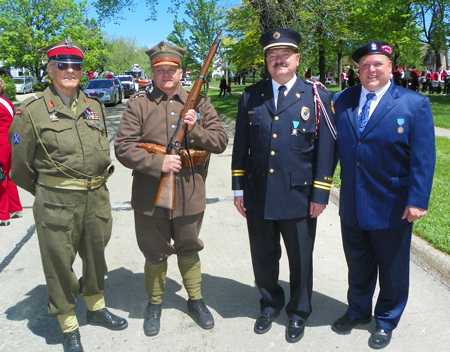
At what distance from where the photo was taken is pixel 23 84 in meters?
37.8

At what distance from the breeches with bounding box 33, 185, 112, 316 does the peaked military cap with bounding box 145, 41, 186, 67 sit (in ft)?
3.36

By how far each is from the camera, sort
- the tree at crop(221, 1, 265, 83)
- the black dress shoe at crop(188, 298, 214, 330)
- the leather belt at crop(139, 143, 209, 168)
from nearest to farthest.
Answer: the leather belt at crop(139, 143, 209, 168), the black dress shoe at crop(188, 298, 214, 330), the tree at crop(221, 1, 265, 83)

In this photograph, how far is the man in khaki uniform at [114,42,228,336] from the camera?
297cm

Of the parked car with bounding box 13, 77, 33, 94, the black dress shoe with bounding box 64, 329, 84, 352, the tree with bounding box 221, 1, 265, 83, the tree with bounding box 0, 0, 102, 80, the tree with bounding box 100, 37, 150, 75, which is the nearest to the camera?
the black dress shoe with bounding box 64, 329, 84, 352

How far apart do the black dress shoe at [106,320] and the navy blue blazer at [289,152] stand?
4.46ft

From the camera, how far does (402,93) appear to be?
2770 mm

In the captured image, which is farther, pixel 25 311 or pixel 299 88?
pixel 25 311

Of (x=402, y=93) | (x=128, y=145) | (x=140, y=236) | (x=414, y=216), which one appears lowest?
(x=140, y=236)

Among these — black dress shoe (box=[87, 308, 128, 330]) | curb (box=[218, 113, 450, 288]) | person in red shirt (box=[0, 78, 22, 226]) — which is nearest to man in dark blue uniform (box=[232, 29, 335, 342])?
black dress shoe (box=[87, 308, 128, 330])

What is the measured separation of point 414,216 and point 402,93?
810mm

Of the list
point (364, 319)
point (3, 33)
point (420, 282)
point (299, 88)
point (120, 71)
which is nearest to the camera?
point (299, 88)

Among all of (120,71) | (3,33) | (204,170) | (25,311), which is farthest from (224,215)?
(120,71)

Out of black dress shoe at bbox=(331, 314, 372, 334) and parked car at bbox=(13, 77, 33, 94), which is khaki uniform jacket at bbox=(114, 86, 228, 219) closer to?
black dress shoe at bbox=(331, 314, 372, 334)

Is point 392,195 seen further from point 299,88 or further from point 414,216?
point 299,88
